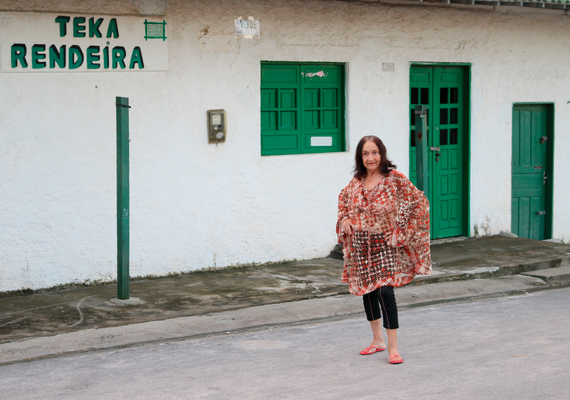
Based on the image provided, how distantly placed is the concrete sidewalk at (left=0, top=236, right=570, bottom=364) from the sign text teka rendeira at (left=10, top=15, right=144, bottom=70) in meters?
2.45

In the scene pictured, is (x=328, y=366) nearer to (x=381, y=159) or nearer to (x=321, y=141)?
(x=381, y=159)

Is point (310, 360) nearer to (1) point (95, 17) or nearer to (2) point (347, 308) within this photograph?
(2) point (347, 308)

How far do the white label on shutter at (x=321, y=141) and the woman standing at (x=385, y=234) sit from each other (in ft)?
14.4

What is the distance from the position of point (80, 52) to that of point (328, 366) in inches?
186

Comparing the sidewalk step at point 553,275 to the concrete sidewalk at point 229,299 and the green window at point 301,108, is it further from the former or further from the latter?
the green window at point 301,108

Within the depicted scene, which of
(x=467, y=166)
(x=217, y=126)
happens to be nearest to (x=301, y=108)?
(x=217, y=126)

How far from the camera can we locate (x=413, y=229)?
18.6ft

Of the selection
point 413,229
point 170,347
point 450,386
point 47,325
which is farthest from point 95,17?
point 450,386

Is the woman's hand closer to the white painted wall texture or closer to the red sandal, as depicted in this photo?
the red sandal

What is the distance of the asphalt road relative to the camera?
5039 mm

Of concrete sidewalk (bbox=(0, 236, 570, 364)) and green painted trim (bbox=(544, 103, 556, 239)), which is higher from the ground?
green painted trim (bbox=(544, 103, 556, 239))

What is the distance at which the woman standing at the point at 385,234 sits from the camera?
5.66m

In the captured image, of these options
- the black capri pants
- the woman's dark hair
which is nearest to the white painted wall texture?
the woman's dark hair

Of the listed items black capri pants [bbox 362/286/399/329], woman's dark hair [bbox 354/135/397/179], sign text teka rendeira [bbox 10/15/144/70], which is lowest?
black capri pants [bbox 362/286/399/329]
